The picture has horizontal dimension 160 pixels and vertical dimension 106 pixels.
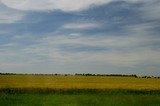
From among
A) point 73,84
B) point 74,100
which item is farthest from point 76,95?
point 73,84

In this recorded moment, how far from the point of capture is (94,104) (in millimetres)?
36312

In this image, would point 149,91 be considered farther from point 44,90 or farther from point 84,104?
point 84,104

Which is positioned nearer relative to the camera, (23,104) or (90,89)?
(23,104)

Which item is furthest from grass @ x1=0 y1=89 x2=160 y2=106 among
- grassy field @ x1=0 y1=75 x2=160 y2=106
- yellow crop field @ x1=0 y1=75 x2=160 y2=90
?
yellow crop field @ x1=0 y1=75 x2=160 y2=90

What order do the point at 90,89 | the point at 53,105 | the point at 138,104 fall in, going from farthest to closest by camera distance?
the point at 90,89
the point at 138,104
the point at 53,105

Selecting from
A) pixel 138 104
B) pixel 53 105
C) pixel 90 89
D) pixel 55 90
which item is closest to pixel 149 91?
pixel 90 89

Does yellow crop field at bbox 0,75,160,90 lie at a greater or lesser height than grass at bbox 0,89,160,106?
greater

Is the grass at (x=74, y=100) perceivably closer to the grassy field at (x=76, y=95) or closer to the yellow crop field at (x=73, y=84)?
the grassy field at (x=76, y=95)

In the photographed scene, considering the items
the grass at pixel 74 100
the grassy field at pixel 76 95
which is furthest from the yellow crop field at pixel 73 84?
the grass at pixel 74 100

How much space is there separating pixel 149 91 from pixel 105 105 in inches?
1355

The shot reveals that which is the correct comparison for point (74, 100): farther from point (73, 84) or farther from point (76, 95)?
point (73, 84)

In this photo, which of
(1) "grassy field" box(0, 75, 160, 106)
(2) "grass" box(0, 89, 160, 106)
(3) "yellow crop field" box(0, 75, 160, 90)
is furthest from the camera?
(3) "yellow crop field" box(0, 75, 160, 90)

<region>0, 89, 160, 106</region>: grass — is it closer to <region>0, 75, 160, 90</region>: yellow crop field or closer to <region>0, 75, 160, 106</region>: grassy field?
<region>0, 75, 160, 106</region>: grassy field

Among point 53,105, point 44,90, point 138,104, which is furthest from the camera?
point 44,90
